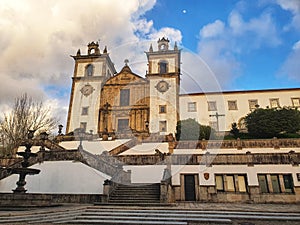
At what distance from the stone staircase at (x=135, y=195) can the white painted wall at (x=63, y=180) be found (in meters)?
1.29

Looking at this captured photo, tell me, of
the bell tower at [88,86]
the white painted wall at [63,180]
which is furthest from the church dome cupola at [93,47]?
the white painted wall at [63,180]

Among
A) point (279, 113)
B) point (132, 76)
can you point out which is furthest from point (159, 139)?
point (132, 76)

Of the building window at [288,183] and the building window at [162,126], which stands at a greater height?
the building window at [162,126]

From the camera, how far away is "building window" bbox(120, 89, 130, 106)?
109ft

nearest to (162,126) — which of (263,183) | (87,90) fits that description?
(87,90)

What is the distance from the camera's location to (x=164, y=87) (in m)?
33.1

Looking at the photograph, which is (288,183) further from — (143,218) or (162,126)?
(162,126)

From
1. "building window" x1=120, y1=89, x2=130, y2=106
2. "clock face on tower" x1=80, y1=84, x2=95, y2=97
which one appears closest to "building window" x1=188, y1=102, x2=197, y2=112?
"building window" x1=120, y1=89, x2=130, y2=106

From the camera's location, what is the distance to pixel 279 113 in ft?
76.4

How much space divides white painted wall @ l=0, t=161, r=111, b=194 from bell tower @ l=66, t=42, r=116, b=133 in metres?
16.7

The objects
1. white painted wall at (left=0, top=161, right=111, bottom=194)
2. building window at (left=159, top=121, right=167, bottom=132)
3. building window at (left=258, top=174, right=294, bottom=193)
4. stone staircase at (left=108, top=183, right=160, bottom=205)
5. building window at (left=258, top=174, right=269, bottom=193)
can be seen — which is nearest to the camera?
stone staircase at (left=108, top=183, right=160, bottom=205)

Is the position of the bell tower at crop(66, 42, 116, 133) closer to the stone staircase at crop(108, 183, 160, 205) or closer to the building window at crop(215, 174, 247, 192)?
the stone staircase at crop(108, 183, 160, 205)

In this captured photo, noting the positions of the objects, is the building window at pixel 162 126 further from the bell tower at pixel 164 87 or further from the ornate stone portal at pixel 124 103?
the ornate stone portal at pixel 124 103

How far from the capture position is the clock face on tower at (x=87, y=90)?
34.3 m
